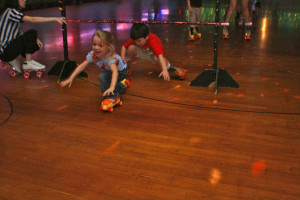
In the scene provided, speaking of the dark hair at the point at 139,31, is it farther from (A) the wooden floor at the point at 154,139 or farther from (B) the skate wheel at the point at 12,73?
(B) the skate wheel at the point at 12,73

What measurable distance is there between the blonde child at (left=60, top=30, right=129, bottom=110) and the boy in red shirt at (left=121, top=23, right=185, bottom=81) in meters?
0.38

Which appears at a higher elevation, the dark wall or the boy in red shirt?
the dark wall

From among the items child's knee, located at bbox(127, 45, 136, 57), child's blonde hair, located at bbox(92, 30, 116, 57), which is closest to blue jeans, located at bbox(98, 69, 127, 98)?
child's blonde hair, located at bbox(92, 30, 116, 57)

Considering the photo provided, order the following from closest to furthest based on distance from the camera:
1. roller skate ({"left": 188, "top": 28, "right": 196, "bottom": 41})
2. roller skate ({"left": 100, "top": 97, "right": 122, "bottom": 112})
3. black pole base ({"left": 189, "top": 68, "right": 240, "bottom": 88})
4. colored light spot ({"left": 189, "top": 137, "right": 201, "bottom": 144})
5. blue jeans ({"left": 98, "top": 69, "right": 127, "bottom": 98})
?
1. colored light spot ({"left": 189, "top": 137, "right": 201, "bottom": 144})
2. roller skate ({"left": 100, "top": 97, "right": 122, "bottom": 112})
3. blue jeans ({"left": 98, "top": 69, "right": 127, "bottom": 98})
4. black pole base ({"left": 189, "top": 68, "right": 240, "bottom": 88})
5. roller skate ({"left": 188, "top": 28, "right": 196, "bottom": 41})

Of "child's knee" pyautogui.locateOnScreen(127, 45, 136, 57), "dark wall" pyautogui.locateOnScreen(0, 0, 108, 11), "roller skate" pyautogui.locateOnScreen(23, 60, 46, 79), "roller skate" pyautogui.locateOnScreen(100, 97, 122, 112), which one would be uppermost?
"dark wall" pyautogui.locateOnScreen(0, 0, 108, 11)

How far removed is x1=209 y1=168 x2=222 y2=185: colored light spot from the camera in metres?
1.50

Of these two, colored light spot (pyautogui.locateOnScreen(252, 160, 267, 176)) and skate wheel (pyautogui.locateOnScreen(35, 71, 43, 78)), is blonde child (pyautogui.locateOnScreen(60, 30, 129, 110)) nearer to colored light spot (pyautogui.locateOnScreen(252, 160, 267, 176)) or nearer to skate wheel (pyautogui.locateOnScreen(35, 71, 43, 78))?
skate wheel (pyautogui.locateOnScreen(35, 71, 43, 78))

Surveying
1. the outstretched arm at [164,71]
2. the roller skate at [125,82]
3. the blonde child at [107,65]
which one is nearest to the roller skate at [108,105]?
the blonde child at [107,65]

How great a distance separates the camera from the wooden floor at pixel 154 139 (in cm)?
146

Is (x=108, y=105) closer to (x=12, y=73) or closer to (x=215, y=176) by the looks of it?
(x=215, y=176)

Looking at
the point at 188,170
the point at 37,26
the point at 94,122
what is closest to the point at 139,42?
the point at 94,122

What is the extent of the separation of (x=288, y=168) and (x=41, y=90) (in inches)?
81.5

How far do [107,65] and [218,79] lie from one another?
38.8 inches

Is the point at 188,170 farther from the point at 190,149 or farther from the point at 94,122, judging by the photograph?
the point at 94,122
